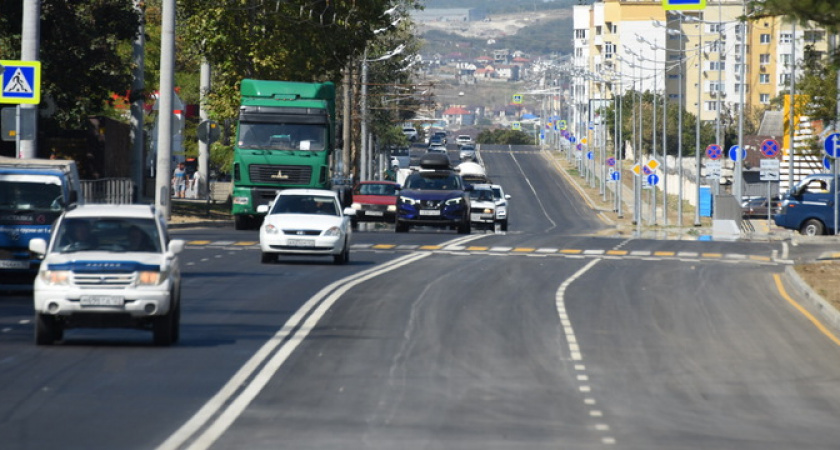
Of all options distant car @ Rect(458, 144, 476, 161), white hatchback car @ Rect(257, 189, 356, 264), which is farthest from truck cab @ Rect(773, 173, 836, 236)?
distant car @ Rect(458, 144, 476, 161)

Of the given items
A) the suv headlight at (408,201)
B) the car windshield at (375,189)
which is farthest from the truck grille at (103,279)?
the car windshield at (375,189)

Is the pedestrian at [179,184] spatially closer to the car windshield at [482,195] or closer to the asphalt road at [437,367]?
the car windshield at [482,195]

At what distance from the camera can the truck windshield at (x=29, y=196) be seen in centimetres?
2480

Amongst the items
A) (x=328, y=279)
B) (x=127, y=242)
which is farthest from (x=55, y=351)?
(x=328, y=279)

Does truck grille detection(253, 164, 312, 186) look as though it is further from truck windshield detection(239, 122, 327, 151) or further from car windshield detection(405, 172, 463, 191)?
car windshield detection(405, 172, 463, 191)

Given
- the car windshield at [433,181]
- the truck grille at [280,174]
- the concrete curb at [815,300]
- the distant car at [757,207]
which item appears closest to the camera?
the concrete curb at [815,300]

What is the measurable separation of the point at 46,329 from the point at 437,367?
14.5 ft

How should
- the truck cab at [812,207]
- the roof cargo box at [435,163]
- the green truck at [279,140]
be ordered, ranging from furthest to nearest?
the roof cargo box at [435,163], the truck cab at [812,207], the green truck at [279,140]

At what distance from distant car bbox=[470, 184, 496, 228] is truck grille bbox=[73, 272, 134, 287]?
144 feet

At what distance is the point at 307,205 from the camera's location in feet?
108

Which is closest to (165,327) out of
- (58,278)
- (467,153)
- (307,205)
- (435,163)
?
A: (58,278)

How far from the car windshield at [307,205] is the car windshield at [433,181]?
1422cm

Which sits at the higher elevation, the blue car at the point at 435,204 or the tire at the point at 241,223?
the blue car at the point at 435,204

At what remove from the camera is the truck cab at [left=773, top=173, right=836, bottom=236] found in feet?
172
